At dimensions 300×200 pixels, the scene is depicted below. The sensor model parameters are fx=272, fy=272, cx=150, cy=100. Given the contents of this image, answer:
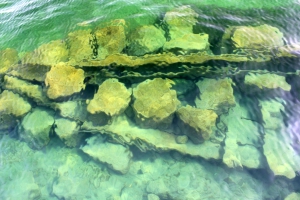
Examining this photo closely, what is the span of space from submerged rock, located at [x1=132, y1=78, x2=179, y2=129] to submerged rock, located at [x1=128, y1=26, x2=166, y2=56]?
3.75ft

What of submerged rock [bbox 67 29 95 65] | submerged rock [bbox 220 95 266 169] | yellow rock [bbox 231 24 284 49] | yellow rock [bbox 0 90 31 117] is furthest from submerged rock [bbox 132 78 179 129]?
yellow rock [bbox 0 90 31 117]

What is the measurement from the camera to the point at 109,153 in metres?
4.86

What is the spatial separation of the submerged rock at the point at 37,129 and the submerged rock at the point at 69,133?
0.71 feet

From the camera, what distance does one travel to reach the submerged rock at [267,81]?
207 inches

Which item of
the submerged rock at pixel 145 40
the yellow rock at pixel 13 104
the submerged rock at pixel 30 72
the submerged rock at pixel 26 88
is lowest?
the yellow rock at pixel 13 104

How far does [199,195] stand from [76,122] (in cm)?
259

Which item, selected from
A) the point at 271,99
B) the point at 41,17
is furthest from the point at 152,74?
the point at 41,17

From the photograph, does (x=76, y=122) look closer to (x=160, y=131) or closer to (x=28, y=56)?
(x=160, y=131)

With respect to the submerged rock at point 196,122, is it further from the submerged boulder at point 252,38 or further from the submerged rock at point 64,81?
the submerged rock at point 64,81

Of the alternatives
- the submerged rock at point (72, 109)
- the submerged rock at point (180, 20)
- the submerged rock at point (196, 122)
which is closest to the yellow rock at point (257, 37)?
the submerged rock at point (180, 20)

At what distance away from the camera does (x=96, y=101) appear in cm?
507

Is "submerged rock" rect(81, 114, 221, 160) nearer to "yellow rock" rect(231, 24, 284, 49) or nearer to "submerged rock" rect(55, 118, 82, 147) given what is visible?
"submerged rock" rect(55, 118, 82, 147)

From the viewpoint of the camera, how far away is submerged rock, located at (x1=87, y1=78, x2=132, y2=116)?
196 inches

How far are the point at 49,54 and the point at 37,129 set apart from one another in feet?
6.47
